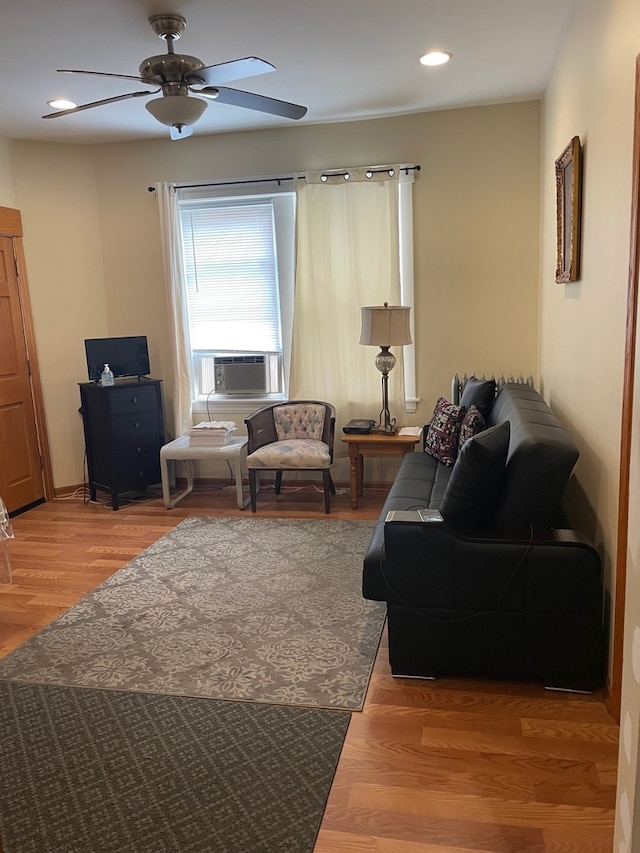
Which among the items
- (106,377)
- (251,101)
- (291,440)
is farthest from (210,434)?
(251,101)

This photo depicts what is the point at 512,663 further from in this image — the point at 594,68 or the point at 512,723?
the point at 594,68

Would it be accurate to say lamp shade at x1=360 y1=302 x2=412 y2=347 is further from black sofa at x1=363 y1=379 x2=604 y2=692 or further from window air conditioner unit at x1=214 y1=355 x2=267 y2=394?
black sofa at x1=363 y1=379 x2=604 y2=692

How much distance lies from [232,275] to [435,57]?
221 cm

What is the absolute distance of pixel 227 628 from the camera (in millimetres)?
2902

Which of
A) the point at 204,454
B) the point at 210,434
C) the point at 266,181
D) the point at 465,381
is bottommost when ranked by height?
the point at 204,454

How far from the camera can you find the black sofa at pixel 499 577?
7.32ft

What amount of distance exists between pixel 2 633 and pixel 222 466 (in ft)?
8.20

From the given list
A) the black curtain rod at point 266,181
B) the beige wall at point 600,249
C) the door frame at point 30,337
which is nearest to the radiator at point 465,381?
the beige wall at point 600,249

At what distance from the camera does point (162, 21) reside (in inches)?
110

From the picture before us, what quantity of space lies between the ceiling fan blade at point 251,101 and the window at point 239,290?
1682 mm

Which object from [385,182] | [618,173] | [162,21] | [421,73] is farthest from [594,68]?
[385,182]

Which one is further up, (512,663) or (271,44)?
(271,44)

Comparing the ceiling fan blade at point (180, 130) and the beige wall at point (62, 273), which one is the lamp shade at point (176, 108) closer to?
the ceiling fan blade at point (180, 130)

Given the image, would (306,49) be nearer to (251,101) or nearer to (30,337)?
(251,101)
